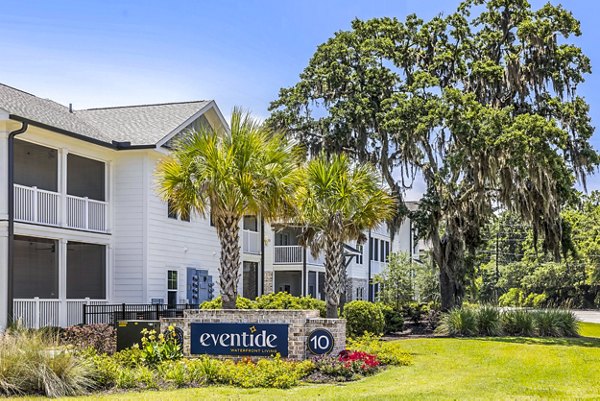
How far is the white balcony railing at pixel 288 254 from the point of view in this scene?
124 feet

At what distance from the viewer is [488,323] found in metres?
24.5

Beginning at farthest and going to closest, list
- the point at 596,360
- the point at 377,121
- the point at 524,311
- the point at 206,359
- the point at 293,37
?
1. the point at 377,121
2. the point at 524,311
3. the point at 293,37
4. the point at 596,360
5. the point at 206,359

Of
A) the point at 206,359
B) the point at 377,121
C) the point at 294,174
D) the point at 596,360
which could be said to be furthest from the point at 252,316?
the point at 377,121

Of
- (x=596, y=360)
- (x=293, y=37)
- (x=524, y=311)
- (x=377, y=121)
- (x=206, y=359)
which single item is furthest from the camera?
(x=377, y=121)

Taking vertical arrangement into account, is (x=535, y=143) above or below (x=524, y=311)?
above

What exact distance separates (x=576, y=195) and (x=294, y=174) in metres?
11.4

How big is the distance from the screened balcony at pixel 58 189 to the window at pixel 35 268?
68.2 inches

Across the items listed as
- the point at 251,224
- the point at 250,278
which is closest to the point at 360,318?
the point at 251,224

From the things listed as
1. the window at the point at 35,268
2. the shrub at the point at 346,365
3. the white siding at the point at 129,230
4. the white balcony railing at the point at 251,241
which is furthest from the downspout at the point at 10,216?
the white balcony railing at the point at 251,241

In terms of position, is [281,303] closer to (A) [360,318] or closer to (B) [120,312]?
(A) [360,318]

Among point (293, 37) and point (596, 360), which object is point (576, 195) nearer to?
point (596, 360)

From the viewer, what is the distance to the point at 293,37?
19812 mm

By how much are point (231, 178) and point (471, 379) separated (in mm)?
6620

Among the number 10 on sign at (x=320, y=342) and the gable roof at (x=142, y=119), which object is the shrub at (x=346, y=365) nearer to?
the number 10 on sign at (x=320, y=342)
